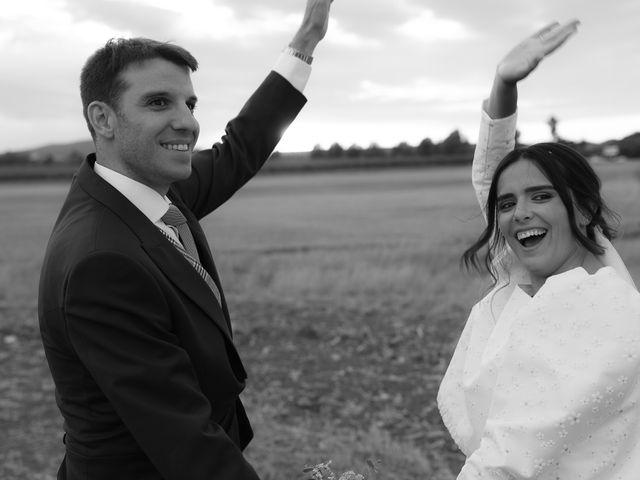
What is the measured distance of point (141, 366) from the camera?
2070 mm

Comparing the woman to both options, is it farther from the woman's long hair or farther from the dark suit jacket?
the dark suit jacket

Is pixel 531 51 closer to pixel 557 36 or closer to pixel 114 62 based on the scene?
pixel 557 36

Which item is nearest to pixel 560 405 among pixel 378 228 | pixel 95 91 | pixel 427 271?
pixel 95 91

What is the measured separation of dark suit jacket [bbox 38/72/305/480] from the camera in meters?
2.09

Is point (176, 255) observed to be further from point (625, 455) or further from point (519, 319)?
point (625, 455)

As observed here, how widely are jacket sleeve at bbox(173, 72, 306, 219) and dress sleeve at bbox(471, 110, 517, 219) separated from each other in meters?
1.03

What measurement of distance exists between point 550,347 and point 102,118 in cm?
160

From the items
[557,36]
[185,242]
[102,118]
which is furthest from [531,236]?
[102,118]

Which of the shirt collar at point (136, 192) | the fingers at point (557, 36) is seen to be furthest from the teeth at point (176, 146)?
the fingers at point (557, 36)

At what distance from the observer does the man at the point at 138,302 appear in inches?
82.7

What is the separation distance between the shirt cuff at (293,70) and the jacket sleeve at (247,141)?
3 centimetres

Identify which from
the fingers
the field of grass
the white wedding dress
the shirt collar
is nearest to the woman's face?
the white wedding dress

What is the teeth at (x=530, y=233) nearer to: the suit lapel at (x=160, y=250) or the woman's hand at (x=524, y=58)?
the woman's hand at (x=524, y=58)

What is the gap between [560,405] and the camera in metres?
1.98
